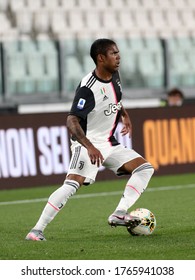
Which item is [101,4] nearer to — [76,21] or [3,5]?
[76,21]

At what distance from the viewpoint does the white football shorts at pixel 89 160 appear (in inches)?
378

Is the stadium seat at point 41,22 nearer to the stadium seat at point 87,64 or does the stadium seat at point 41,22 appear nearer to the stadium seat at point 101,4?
the stadium seat at point 87,64

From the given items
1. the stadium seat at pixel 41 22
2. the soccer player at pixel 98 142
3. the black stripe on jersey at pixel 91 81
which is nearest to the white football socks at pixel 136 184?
the soccer player at pixel 98 142

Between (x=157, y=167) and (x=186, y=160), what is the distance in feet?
2.21

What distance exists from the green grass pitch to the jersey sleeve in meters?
1.22

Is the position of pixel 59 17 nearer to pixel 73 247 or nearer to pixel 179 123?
pixel 179 123

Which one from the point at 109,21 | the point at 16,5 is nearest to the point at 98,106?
the point at 16,5

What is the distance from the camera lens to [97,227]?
10.9 meters

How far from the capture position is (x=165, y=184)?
16.8 m

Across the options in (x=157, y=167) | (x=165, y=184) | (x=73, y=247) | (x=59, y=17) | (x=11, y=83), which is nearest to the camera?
(x=73, y=247)

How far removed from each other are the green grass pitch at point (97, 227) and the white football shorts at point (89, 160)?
0.66 m

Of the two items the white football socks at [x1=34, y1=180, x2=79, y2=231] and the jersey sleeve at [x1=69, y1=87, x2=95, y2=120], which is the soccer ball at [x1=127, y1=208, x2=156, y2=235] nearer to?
the white football socks at [x1=34, y1=180, x2=79, y2=231]

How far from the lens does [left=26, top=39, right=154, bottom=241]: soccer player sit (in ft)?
31.1
